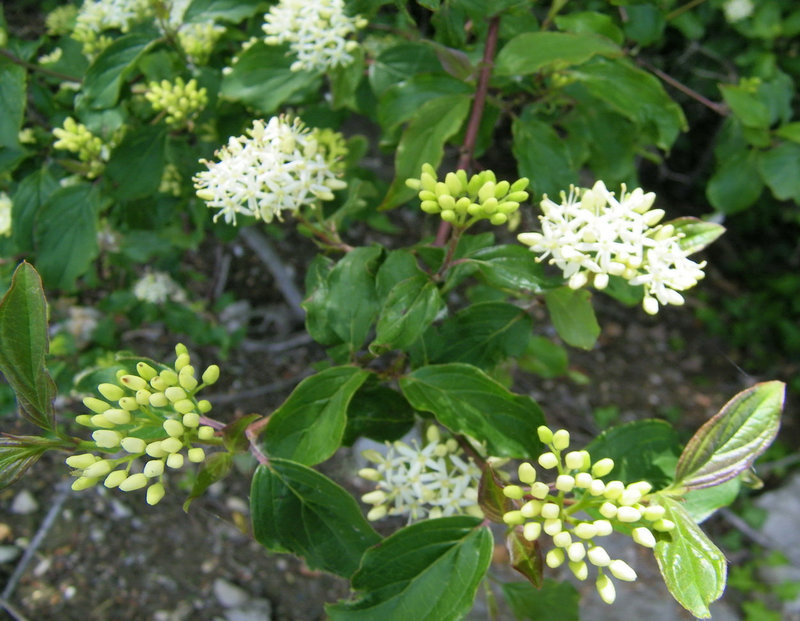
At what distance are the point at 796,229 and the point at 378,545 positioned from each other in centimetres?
312

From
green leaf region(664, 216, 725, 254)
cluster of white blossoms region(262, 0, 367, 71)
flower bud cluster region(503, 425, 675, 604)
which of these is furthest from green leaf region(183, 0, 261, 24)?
flower bud cluster region(503, 425, 675, 604)

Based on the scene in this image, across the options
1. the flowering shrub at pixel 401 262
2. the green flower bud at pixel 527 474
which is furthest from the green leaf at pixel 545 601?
the green flower bud at pixel 527 474

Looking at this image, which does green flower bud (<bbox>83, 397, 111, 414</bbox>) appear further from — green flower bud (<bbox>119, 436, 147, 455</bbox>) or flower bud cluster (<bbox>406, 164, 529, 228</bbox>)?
flower bud cluster (<bbox>406, 164, 529, 228</bbox>)

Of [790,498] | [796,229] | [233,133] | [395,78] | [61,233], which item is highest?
[395,78]

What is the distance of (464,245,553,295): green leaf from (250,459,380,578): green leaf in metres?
0.37

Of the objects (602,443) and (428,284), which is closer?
(428,284)

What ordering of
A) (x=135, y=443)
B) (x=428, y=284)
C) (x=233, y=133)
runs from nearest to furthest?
(x=135, y=443) < (x=428, y=284) < (x=233, y=133)

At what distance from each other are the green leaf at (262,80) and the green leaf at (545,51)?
1.29ft

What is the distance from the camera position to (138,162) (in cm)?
126

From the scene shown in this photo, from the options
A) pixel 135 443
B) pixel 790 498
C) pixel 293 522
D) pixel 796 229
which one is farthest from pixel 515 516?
pixel 796 229

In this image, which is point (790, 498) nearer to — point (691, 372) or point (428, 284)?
point (691, 372)

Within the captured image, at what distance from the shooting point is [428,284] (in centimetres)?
88

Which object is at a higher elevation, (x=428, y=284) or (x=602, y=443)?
(x=428, y=284)

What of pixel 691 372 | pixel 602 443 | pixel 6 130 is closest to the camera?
pixel 602 443
